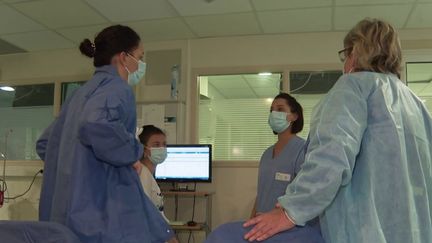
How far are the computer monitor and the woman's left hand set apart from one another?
265 centimetres

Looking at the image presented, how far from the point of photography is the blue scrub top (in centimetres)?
240

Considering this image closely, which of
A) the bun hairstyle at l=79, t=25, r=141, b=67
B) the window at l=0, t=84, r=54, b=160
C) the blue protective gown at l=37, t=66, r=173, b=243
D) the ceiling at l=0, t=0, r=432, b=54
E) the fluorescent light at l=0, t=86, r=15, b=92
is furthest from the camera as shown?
the fluorescent light at l=0, t=86, r=15, b=92

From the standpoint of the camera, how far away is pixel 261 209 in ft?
8.12

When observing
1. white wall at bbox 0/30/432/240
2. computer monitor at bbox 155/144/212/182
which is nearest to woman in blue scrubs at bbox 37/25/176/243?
computer monitor at bbox 155/144/212/182

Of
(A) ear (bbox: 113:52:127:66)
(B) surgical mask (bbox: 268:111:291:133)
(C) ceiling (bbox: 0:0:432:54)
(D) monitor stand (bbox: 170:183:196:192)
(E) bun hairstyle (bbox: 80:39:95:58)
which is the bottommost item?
(D) monitor stand (bbox: 170:183:196:192)

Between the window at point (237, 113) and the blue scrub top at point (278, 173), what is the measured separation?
1486mm

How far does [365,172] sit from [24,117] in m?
4.63

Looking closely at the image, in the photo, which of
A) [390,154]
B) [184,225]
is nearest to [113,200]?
[390,154]

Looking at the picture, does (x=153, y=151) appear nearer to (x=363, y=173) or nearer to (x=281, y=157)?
(x=281, y=157)

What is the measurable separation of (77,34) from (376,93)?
360 centimetres

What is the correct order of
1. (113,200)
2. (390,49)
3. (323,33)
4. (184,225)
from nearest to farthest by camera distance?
(390,49) < (113,200) < (184,225) < (323,33)

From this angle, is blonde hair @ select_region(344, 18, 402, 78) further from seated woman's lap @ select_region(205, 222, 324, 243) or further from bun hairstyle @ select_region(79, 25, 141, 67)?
bun hairstyle @ select_region(79, 25, 141, 67)

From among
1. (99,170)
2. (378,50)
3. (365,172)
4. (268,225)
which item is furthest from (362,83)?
(99,170)

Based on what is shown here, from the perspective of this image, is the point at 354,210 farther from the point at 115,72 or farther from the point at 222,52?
the point at 222,52
